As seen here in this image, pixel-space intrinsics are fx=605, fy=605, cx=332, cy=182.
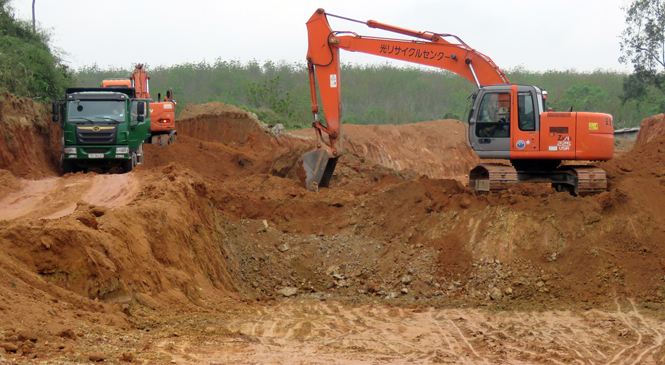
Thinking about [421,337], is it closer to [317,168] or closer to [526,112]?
[526,112]

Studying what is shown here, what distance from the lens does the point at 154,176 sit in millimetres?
13086

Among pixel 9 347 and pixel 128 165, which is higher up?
pixel 128 165

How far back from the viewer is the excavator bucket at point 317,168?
14.6 metres

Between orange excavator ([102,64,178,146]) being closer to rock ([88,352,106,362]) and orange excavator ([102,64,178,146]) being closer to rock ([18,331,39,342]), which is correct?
rock ([18,331,39,342])

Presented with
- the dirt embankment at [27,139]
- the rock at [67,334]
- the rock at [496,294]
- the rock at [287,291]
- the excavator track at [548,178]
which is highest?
the dirt embankment at [27,139]

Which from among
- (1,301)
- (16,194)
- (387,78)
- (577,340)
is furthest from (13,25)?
(387,78)

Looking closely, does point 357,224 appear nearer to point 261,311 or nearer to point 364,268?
point 364,268

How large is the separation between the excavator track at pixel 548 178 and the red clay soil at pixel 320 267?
308mm

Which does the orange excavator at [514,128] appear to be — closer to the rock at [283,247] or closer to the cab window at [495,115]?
the cab window at [495,115]

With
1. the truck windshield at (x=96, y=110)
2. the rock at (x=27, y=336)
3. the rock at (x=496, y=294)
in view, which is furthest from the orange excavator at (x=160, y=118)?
the rock at (x=27, y=336)

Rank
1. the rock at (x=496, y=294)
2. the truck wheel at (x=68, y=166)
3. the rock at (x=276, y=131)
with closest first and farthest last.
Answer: the rock at (x=496, y=294)
the truck wheel at (x=68, y=166)
the rock at (x=276, y=131)

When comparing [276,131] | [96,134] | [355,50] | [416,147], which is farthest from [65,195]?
[416,147]

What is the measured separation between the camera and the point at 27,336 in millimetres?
4723

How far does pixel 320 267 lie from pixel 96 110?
29.4 ft
